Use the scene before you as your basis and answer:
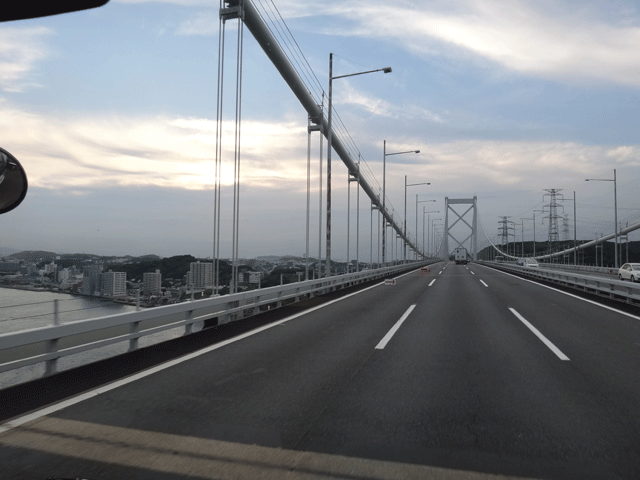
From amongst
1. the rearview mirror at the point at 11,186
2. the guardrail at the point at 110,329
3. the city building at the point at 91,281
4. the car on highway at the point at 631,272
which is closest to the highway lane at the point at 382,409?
the guardrail at the point at 110,329

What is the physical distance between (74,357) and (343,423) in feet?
15.0

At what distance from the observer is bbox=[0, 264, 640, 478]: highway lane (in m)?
3.98

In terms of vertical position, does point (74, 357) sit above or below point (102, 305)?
below

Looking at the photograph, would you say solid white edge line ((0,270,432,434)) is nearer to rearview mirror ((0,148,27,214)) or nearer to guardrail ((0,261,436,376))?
guardrail ((0,261,436,376))

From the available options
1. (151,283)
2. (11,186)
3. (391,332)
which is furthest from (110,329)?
(11,186)

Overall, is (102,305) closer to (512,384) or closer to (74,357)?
(74,357)

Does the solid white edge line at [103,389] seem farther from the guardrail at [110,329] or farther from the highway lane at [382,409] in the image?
the guardrail at [110,329]

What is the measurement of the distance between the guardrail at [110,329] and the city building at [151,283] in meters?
0.33

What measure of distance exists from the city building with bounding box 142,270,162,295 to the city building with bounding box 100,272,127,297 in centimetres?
42

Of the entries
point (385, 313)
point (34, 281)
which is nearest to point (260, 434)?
point (34, 281)

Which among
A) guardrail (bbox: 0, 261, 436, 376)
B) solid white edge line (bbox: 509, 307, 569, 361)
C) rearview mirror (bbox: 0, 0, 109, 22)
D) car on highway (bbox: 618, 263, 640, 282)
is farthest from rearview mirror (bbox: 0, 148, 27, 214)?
car on highway (bbox: 618, 263, 640, 282)

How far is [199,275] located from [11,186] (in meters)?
8.50

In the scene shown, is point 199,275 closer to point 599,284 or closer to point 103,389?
point 103,389

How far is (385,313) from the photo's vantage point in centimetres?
1415
